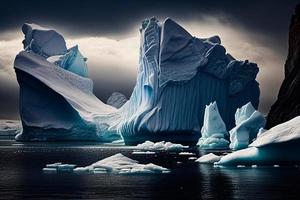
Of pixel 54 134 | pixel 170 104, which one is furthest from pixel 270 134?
pixel 54 134

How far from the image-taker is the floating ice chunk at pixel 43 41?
93188mm

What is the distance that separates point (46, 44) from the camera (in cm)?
9669

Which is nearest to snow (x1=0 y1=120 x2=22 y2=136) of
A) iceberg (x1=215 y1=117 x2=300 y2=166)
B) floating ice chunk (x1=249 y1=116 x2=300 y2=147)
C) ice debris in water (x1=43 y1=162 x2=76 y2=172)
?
ice debris in water (x1=43 y1=162 x2=76 y2=172)

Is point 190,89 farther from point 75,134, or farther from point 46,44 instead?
point 46,44

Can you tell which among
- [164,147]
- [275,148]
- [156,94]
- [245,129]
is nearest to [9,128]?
[156,94]

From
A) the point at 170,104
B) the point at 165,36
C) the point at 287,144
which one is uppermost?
the point at 165,36

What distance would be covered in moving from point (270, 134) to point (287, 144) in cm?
85

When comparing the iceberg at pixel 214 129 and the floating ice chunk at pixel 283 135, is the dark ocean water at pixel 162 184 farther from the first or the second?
the iceberg at pixel 214 129

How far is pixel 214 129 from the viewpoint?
59.9 m

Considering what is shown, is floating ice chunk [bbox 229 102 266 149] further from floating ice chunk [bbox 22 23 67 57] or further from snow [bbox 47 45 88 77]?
floating ice chunk [bbox 22 23 67 57]

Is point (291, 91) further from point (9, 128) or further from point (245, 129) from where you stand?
point (9, 128)

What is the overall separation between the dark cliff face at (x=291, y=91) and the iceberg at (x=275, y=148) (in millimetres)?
17910

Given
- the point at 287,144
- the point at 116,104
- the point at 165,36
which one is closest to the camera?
the point at 287,144

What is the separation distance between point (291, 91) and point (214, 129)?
11.6m
